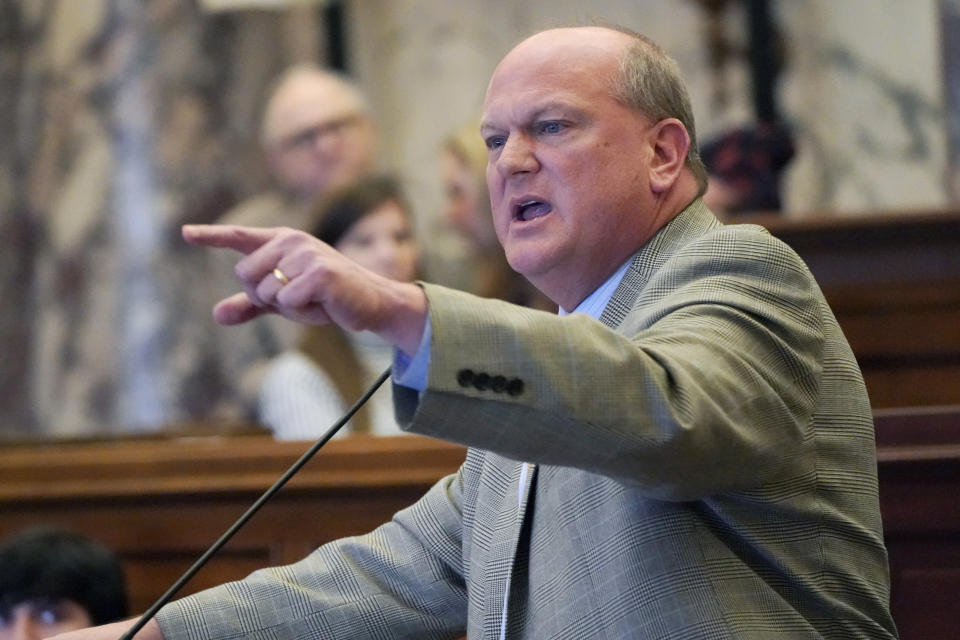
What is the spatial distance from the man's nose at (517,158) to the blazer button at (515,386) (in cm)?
60

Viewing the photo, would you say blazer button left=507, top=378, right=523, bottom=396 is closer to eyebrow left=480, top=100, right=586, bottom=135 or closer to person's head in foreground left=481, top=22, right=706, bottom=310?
person's head in foreground left=481, top=22, right=706, bottom=310

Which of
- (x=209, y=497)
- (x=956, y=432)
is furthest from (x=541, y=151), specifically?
(x=209, y=497)

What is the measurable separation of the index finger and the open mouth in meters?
0.55

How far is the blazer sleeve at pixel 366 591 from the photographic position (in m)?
2.14

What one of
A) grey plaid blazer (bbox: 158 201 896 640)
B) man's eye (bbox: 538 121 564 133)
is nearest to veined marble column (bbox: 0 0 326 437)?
grey plaid blazer (bbox: 158 201 896 640)

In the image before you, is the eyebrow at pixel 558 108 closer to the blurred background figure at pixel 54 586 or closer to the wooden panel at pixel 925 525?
the wooden panel at pixel 925 525

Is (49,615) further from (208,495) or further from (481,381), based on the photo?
(481,381)

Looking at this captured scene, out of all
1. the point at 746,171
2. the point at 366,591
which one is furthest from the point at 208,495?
the point at 746,171

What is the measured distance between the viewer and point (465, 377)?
1.53 metres

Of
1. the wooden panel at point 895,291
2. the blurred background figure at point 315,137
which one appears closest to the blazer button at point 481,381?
the wooden panel at point 895,291

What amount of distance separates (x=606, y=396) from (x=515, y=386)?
97 millimetres

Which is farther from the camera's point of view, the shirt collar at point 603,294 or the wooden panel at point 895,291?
the wooden panel at point 895,291

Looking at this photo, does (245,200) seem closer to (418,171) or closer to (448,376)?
(418,171)

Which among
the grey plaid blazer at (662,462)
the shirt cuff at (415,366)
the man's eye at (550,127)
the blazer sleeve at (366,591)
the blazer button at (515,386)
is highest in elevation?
the man's eye at (550,127)
